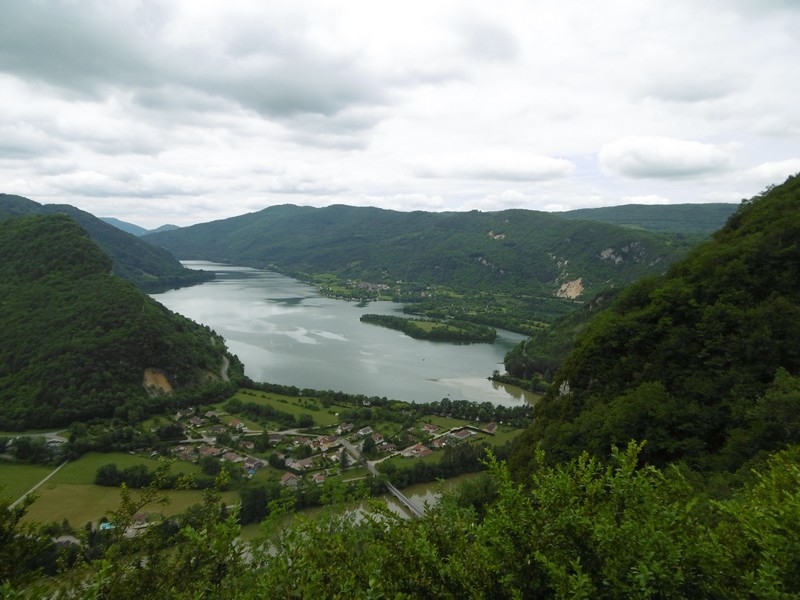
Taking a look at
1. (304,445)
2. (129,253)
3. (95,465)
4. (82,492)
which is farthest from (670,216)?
(82,492)

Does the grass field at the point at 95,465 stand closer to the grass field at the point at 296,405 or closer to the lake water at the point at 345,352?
the grass field at the point at 296,405

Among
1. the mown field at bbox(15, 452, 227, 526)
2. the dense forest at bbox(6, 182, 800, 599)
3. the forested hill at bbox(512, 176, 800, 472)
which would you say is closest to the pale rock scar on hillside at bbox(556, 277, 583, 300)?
the forested hill at bbox(512, 176, 800, 472)

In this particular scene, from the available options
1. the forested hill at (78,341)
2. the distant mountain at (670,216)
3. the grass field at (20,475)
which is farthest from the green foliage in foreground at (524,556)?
the distant mountain at (670,216)

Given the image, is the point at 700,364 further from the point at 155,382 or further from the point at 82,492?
the point at 155,382

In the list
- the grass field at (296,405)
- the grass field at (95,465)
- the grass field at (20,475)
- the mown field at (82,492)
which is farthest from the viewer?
the grass field at (296,405)

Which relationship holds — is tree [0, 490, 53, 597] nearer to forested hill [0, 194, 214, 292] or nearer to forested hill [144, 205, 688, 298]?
forested hill [144, 205, 688, 298]

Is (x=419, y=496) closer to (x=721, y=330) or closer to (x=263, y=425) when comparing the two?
(x=263, y=425)

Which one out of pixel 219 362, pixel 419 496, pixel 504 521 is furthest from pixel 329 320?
pixel 504 521
